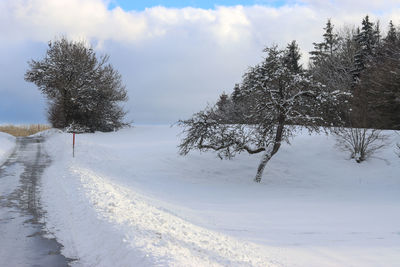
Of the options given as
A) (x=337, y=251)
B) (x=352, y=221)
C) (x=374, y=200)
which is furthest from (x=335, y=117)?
(x=337, y=251)

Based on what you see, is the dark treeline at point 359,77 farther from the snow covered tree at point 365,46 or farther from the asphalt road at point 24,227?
the asphalt road at point 24,227

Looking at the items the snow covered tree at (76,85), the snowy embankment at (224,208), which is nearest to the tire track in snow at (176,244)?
the snowy embankment at (224,208)

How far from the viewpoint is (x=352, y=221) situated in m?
8.74

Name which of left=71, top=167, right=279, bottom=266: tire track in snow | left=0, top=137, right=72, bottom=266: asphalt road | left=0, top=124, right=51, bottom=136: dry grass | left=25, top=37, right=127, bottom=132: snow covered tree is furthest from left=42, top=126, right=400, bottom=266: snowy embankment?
left=0, top=124, right=51, bottom=136: dry grass

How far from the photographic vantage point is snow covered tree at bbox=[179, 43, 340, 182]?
14.0 meters

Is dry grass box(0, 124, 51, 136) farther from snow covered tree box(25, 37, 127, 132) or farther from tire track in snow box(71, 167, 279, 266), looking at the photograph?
tire track in snow box(71, 167, 279, 266)

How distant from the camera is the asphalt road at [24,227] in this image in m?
4.80

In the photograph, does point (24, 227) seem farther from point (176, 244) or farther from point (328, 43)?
point (328, 43)

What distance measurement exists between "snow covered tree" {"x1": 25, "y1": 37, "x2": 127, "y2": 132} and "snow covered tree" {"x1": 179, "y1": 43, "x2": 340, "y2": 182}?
2206 centimetres

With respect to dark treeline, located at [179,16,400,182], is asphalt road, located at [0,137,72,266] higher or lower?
lower

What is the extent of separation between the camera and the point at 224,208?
32.7 feet

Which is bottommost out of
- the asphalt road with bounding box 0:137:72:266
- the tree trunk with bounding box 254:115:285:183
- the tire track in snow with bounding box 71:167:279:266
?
the asphalt road with bounding box 0:137:72:266

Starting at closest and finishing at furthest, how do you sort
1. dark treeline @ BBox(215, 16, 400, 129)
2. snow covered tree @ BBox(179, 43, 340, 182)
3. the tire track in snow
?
the tire track in snow < snow covered tree @ BBox(179, 43, 340, 182) < dark treeline @ BBox(215, 16, 400, 129)

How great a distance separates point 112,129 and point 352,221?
31.8 meters
